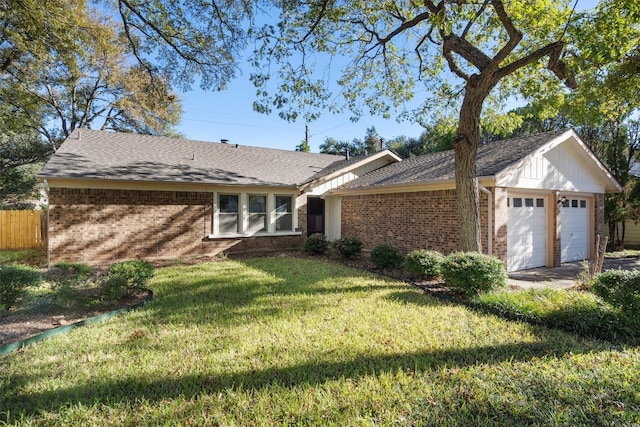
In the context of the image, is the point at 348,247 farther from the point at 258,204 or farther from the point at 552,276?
the point at 552,276

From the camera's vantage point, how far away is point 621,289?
4.55m

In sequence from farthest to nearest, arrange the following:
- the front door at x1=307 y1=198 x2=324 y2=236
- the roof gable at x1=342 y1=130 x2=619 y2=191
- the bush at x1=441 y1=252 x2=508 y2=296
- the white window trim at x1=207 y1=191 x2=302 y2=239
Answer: the front door at x1=307 y1=198 x2=324 y2=236 → the white window trim at x1=207 y1=191 x2=302 y2=239 → the roof gable at x1=342 y1=130 x2=619 y2=191 → the bush at x1=441 y1=252 x2=508 y2=296

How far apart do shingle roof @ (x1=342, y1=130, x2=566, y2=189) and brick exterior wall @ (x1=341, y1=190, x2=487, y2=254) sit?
56cm

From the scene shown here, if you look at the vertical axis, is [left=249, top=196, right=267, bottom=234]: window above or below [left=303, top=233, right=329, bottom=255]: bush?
above

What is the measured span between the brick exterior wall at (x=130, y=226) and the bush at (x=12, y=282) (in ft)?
17.8

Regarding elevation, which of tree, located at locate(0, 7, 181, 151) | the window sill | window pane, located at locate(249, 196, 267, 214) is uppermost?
tree, located at locate(0, 7, 181, 151)

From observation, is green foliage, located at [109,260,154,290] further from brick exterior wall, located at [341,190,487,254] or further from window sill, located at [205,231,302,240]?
brick exterior wall, located at [341,190,487,254]

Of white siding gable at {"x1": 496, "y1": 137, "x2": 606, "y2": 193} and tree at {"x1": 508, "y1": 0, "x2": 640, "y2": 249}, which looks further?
white siding gable at {"x1": 496, "y1": 137, "x2": 606, "y2": 193}

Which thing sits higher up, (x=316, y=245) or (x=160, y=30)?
(x=160, y=30)

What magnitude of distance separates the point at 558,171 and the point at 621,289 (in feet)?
23.0

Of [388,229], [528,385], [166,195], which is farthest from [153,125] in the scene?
[528,385]

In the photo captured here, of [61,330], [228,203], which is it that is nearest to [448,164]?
[228,203]

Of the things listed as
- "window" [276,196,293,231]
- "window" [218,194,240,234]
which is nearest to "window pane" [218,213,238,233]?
"window" [218,194,240,234]

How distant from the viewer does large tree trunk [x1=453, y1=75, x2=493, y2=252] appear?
7.59 metres
